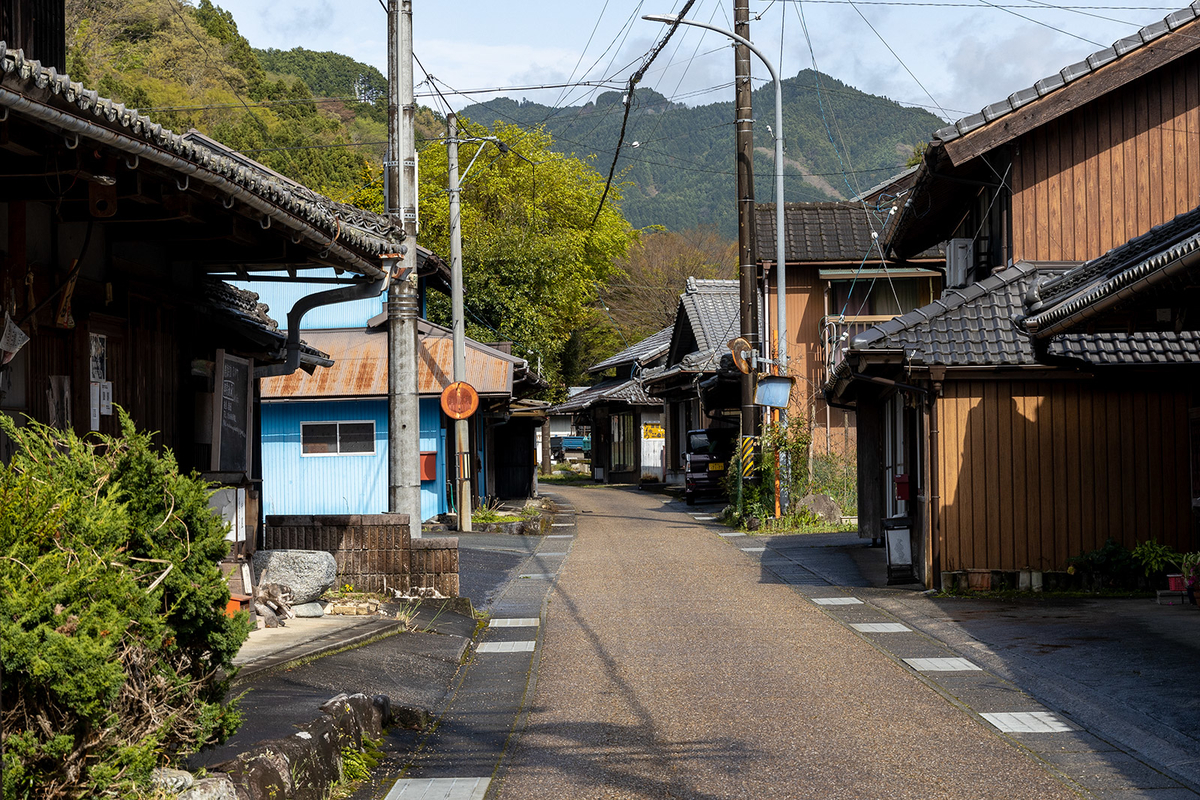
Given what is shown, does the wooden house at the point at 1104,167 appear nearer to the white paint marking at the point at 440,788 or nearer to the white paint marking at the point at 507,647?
the white paint marking at the point at 507,647

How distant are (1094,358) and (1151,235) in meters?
2.44

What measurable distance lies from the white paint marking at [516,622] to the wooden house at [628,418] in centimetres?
2788

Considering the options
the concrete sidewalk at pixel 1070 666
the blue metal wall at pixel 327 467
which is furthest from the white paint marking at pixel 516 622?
the blue metal wall at pixel 327 467

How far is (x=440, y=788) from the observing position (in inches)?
236

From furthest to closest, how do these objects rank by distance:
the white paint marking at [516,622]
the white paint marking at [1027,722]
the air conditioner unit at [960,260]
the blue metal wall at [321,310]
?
the blue metal wall at [321,310], the air conditioner unit at [960,260], the white paint marking at [516,622], the white paint marking at [1027,722]

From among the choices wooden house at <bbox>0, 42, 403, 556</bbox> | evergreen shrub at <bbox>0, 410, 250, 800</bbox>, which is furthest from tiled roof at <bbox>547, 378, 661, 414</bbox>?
evergreen shrub at <bbox>0, 410, 250, 800</bbox>

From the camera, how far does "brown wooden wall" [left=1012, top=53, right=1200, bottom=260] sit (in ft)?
47.3

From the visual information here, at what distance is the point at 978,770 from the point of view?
19.8 ft

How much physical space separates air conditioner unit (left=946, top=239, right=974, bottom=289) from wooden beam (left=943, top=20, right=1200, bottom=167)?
267cm

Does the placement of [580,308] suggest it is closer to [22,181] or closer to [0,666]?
[22,181]

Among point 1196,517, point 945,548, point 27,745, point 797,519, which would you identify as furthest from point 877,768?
point 797,519

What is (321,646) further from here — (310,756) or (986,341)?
(986,341)

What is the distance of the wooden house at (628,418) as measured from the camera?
42844mm

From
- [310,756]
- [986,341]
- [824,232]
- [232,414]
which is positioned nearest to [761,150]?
[824,232]
